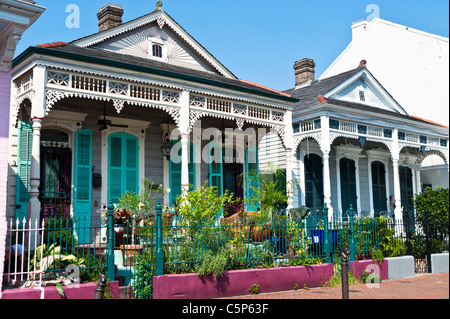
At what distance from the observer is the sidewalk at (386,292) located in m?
8.90

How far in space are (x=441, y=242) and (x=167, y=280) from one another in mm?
8547

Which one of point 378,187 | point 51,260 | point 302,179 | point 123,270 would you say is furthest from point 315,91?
point 51,260

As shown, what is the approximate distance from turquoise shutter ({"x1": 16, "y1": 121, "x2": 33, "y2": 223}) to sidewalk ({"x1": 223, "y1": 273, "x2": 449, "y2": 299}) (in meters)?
5.51

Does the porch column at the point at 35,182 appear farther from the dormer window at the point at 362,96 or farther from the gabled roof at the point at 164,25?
the dormer window at the point at 362,96

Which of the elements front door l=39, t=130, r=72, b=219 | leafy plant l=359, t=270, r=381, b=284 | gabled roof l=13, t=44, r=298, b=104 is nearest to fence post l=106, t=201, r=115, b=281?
front door l=39, t=130, r=72, b=219

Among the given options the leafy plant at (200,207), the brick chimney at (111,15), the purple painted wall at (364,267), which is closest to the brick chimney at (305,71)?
the brick chimney at (111,15)

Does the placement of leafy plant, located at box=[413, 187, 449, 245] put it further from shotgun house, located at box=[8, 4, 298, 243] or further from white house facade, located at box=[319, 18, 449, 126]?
white house facade, located at box=[319, 18, 449, 126]

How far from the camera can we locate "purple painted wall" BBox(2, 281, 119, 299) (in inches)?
263

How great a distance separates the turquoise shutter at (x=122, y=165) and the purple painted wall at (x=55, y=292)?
209 inches

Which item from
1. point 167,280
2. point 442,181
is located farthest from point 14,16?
point 442,181

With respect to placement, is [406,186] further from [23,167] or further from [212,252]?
[23,167]

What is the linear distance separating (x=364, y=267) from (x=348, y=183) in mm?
7860

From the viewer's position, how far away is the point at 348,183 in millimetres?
18406
